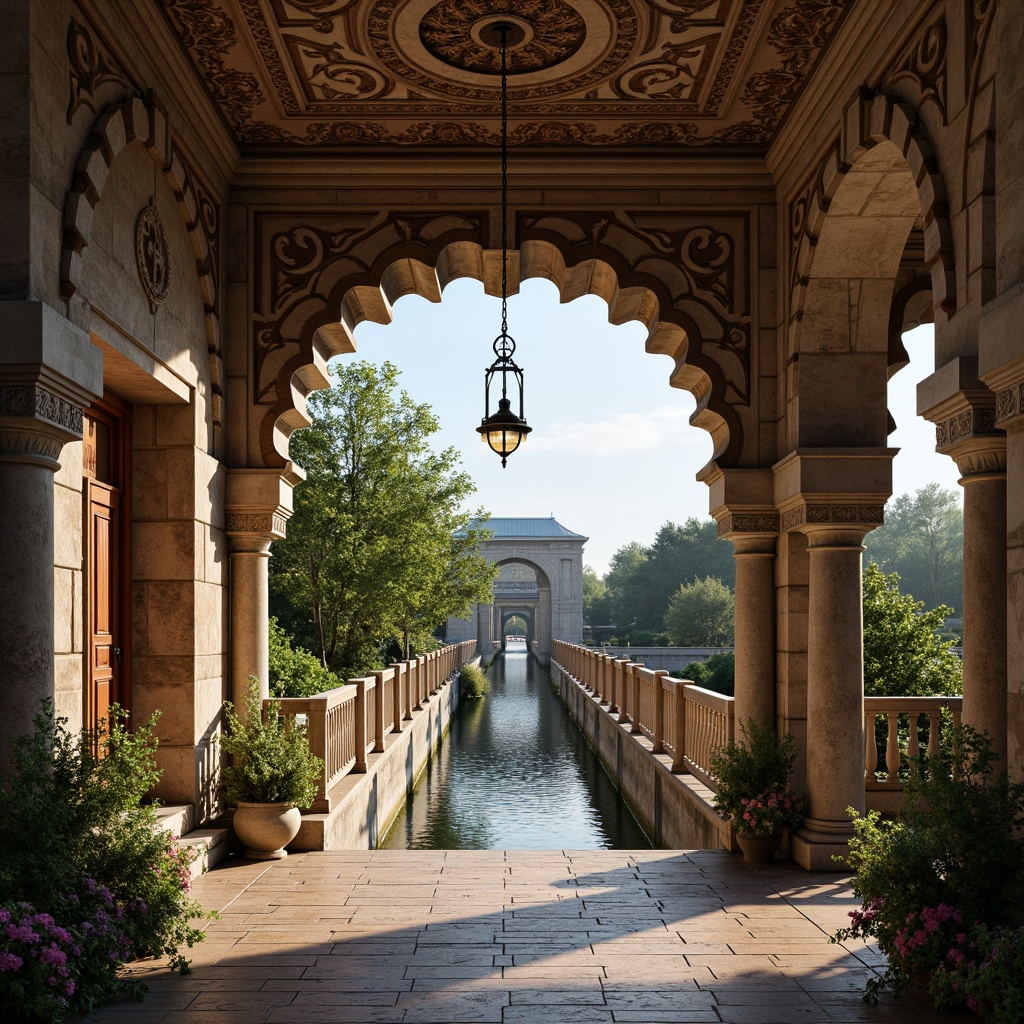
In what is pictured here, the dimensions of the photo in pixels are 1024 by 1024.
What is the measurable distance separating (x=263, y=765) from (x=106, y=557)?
1776 mm

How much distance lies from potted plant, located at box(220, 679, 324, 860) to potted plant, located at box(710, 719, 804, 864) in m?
2.96

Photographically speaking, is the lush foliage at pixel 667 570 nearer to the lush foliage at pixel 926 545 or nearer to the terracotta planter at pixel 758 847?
the lush foliage at pixel 926 545

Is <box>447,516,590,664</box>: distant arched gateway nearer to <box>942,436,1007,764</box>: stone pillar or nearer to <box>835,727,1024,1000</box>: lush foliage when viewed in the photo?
<box>942,436,1007,764</box>: stone pillar

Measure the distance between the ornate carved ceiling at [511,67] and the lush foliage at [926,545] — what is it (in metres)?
64.9

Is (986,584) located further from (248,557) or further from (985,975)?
(248,557)

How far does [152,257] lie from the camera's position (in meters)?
6.57

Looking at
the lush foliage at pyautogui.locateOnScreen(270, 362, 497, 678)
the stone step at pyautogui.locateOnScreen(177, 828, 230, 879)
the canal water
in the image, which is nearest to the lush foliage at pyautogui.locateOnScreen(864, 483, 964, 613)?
the canal water

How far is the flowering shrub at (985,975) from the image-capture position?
3668mm

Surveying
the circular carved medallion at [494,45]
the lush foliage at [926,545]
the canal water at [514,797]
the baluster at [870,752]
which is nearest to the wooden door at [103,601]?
the circular carved medallion at [494,45]

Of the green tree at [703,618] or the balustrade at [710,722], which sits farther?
the green tree at [703,618]

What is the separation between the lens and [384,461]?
19.0 metres

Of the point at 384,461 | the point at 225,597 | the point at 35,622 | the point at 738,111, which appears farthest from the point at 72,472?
the point at 384,461

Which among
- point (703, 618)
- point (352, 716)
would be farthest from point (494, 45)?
point (703, 618)

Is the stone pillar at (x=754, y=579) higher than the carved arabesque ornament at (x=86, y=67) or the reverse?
the reverse
